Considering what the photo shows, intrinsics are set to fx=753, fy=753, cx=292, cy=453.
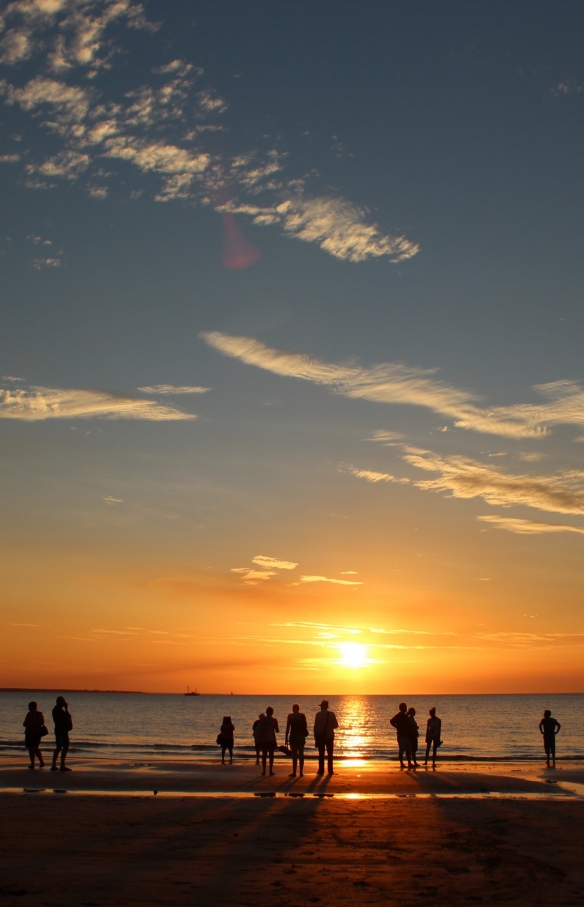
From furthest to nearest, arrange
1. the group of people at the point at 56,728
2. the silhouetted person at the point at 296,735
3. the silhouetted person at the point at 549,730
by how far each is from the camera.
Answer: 1. the silhouetted person at the point at 549,730
2. the silhouetted person at the point at 296,735
3. the group of people at the point at 56,728

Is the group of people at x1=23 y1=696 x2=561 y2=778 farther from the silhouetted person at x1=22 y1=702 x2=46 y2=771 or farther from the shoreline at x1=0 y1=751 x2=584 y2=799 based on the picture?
the shoreline at x1=0 y1=751 x2=584 y2=799

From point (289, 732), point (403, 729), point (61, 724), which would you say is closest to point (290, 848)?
point (61, 724)

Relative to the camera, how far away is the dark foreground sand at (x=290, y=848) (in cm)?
731

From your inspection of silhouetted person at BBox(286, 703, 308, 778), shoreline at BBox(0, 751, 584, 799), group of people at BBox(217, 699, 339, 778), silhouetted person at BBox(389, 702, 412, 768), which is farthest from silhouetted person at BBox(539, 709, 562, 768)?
silhouetted person at BBox(286, 703, 308, 778)

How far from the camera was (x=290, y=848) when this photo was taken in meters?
9.55

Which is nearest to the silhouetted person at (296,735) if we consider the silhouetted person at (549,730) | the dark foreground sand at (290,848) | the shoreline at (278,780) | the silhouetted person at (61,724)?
the shoreline at (278,780)

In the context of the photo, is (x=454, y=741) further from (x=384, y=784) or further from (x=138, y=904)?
(x=138, y=904)

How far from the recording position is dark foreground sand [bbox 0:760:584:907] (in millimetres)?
7312

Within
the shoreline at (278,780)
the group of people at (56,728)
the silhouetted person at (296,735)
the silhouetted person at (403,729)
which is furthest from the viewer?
the silhouetted person at (403,729)

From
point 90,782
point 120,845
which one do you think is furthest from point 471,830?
point 90,782

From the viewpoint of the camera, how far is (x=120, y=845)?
9609 millimetres

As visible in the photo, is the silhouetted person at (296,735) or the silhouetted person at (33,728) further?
the silhouetted person at (33,728)

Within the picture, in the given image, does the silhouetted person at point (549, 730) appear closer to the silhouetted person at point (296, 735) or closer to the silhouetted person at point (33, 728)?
the silhouetted person at point (296, 735)

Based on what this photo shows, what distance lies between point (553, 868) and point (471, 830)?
105 inches
